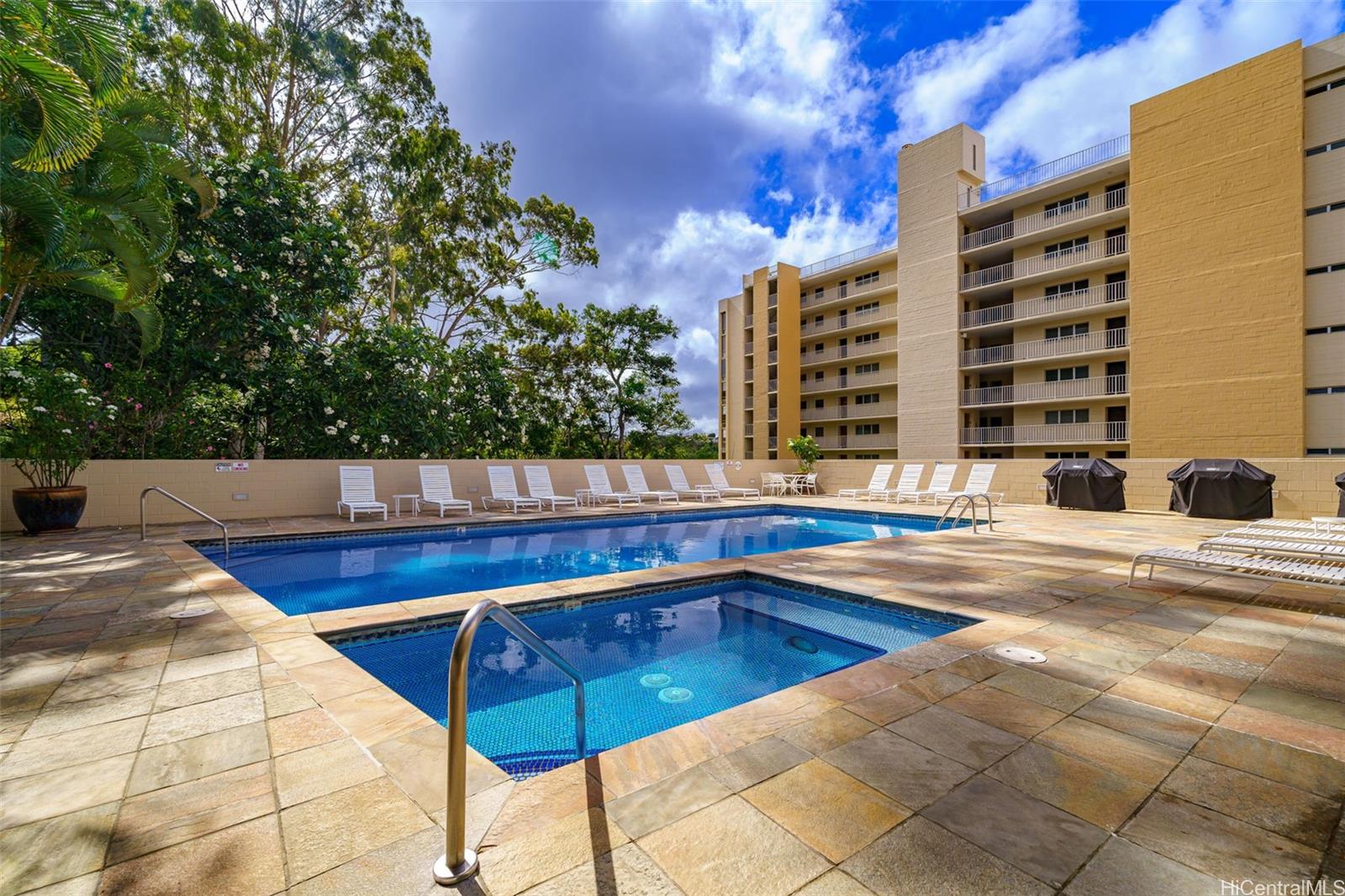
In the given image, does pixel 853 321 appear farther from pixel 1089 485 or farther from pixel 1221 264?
pixel 1089 485

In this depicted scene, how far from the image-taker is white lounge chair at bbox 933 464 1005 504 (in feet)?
45.0

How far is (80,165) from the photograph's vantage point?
6801mm

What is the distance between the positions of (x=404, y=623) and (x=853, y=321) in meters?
31.0

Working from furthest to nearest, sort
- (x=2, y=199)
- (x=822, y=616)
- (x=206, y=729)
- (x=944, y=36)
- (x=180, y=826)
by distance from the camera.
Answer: (x=944, y=36)
(x=2, y=199)
(x=822, y=616)
(x=206, y=729)
(x=180, y=826)

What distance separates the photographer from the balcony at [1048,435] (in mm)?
21078

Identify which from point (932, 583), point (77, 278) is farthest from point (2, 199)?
point (932, 583)

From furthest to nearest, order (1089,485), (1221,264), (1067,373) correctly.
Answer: (1067,373) → (1221,264) → (1089,485)

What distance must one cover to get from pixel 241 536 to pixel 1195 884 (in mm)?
10279

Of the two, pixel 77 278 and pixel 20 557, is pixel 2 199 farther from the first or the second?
pixel 20 557

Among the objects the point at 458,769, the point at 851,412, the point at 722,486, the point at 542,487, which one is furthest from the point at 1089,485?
the point at 851,412

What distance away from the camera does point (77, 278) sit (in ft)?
24.8

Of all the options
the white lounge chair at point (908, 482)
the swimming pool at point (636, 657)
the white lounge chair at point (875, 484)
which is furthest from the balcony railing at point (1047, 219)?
the swimming pool at point (636, 657)

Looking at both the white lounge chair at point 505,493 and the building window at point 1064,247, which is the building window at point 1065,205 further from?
the white lounge chair at point 505,493

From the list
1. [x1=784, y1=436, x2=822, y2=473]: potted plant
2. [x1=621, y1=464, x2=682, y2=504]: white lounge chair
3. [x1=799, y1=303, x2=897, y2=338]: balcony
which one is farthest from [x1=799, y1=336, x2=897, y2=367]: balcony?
[x1=621, y1=464, x2=682, y2=504]: white lounge chair
